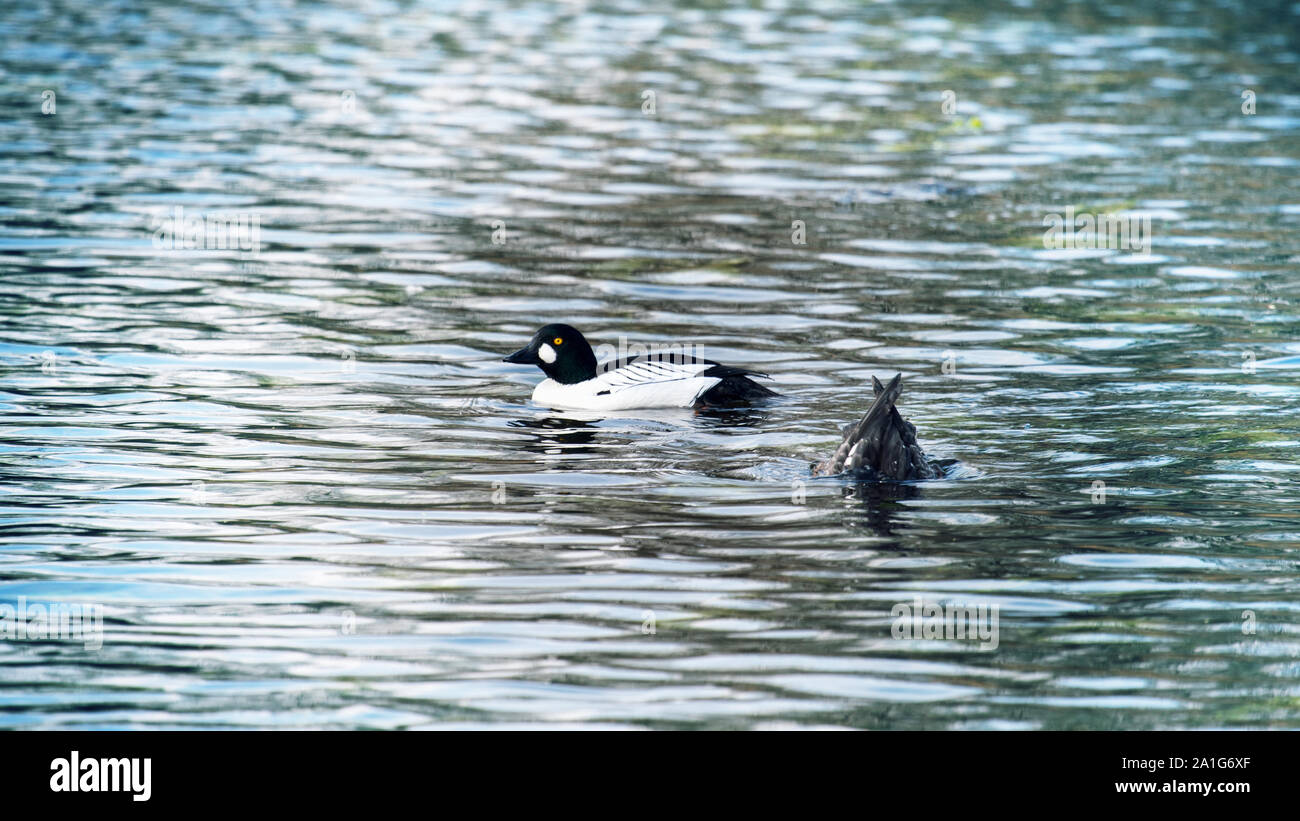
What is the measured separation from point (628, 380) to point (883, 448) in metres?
3.49

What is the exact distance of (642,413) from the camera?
1516 cm

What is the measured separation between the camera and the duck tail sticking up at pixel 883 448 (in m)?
12.1

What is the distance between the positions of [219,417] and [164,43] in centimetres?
2475

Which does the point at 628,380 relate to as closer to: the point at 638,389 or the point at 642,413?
the point at 638,389

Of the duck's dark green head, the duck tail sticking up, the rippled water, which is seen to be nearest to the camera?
the rippled water

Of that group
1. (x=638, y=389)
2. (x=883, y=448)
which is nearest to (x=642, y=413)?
(x=638, y=389)

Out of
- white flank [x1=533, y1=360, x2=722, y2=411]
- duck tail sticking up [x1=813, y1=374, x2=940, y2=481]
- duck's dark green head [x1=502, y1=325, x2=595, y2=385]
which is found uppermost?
duck's dark green head [x1=502, y1=325, x2=595, y2=385]

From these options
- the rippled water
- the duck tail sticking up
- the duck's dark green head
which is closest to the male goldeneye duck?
the duck's dark green head

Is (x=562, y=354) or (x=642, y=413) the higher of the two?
(x=562, y=354)

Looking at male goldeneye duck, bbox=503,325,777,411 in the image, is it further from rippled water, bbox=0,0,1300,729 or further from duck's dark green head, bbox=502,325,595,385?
rippled water, bbox=0,0,1300,729

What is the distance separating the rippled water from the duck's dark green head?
0.43 metres

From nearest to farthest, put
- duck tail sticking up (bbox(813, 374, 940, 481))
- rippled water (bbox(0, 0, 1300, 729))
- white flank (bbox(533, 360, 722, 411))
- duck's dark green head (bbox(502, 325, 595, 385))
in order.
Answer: rippled water (bbox(0, 0, 1300, 729)) → duck tail sticking up (bbox(813, 374, 940, 481)) → white flank (bbox(533, 360, 722, 411)) → duck's dark green head (bbox(502, 325, 595, 385))

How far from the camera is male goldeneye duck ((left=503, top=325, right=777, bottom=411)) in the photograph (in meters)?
15.0
